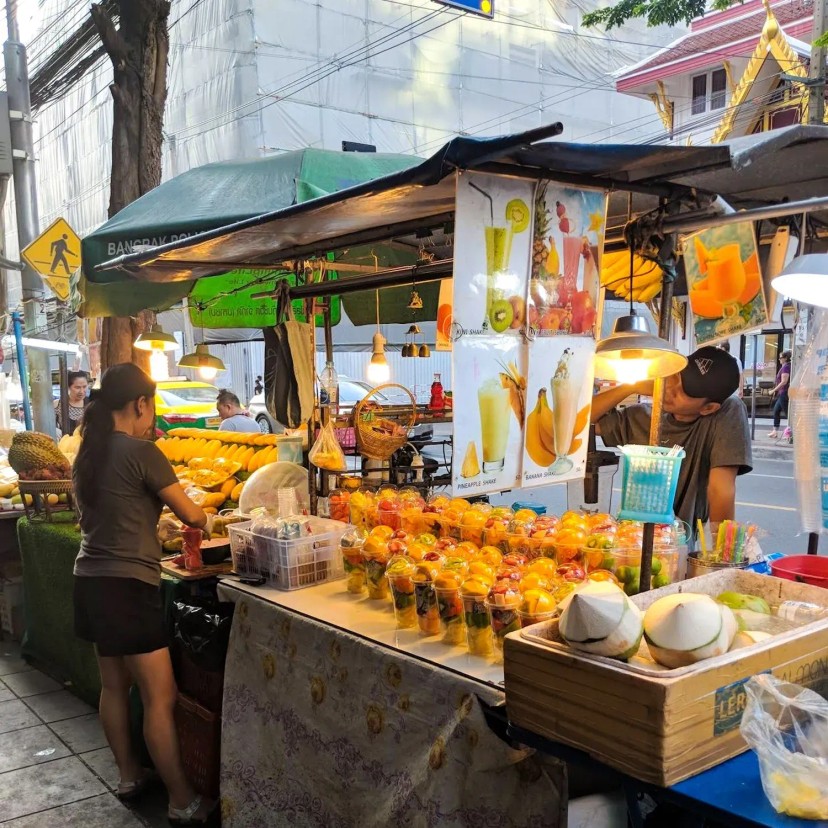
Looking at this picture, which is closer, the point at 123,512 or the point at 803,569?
the point at 803,569

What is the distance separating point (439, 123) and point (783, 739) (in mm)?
22584

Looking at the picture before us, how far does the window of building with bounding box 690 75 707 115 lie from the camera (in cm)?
1870

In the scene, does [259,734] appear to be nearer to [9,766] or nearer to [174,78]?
[9,766]

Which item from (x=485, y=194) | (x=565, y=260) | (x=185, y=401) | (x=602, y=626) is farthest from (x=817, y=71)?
(x=185, y=401)

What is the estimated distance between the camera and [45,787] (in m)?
3.61

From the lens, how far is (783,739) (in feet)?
5.08

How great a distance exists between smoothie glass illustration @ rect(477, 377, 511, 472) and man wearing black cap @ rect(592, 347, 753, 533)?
127 cm

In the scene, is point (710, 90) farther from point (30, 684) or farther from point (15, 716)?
point (15, 716)

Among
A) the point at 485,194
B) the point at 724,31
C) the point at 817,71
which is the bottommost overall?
the point at 485,194

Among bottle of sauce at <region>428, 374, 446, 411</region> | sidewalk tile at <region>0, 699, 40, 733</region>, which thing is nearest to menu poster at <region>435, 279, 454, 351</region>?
bottle of sauce at <region>428, 374, 446, 411</region>

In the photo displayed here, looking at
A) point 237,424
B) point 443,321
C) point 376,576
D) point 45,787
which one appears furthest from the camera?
point 237,424

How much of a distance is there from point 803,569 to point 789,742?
1132 millimetres

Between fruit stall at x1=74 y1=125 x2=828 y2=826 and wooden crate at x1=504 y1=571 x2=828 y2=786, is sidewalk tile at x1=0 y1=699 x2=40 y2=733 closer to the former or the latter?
fruit stall at x1=74 y1=125 x2=828 y2=826

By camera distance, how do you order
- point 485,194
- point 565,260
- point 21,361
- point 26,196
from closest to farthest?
point 485,194, point 565,260, point 21,361, point 26,196
